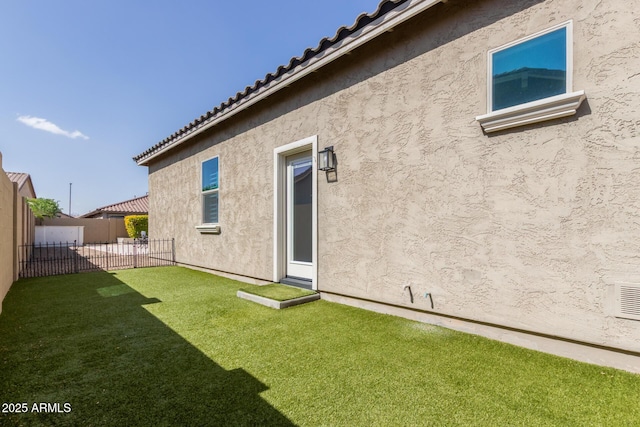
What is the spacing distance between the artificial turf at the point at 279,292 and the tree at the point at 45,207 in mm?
35609

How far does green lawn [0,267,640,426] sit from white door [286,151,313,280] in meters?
1.66

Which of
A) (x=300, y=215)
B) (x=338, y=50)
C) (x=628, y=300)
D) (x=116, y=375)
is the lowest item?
(x=116, y=375)

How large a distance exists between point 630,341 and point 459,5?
172 inches

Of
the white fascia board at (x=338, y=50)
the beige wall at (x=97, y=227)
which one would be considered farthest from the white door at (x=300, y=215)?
the beige wall at (x=97, y=227)

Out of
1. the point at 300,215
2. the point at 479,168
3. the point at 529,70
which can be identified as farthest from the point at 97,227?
the point at 529,70

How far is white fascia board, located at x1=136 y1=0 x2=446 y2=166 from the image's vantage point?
13.8 ft

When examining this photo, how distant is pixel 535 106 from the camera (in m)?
3.31

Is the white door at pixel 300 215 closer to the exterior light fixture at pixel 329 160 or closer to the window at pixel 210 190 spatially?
the exterior light fixture at pixel 329 160

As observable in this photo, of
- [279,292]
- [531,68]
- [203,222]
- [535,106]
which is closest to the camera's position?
[535,106]

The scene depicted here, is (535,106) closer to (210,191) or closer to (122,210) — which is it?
(210,191)

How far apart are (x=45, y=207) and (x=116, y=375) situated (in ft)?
137

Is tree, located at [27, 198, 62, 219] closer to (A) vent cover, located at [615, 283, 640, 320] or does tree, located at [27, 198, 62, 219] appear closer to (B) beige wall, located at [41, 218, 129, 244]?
(B) beige wall, located at [41, 218, 129, 244]

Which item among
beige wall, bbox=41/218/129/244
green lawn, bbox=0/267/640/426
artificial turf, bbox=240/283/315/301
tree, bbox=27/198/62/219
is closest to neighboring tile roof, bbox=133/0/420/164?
artificial turf, bbox=240/283/315/301

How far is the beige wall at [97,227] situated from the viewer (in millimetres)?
29125
